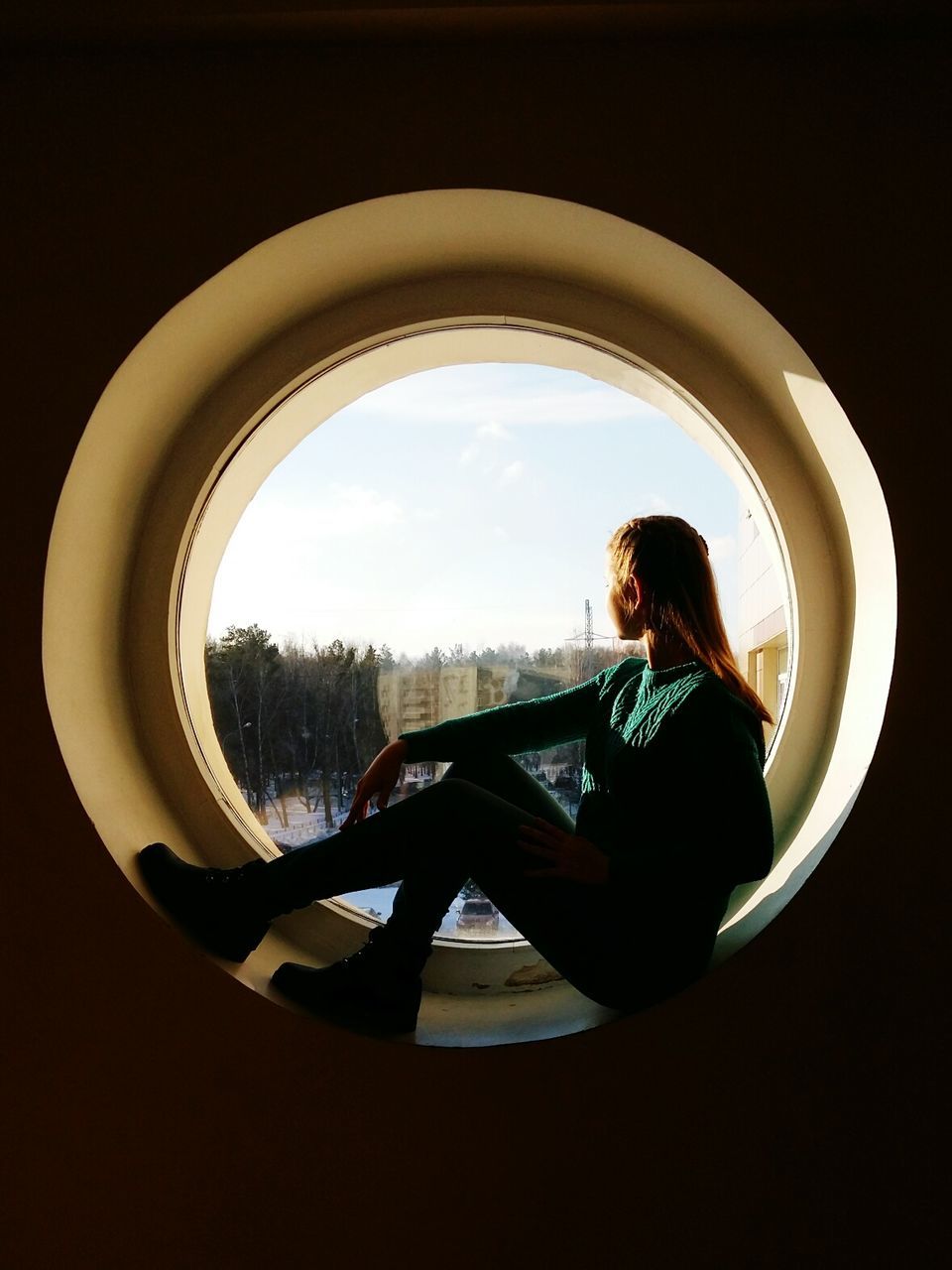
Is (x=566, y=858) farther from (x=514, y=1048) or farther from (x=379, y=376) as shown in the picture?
(x=379, y=376)

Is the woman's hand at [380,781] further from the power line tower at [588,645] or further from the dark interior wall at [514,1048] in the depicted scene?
the power line tower at [588,645]

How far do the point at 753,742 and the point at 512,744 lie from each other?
363 mm

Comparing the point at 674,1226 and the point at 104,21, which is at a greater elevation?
the point at 104,21

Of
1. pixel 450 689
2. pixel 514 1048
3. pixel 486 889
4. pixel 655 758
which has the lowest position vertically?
pixel 514 1048

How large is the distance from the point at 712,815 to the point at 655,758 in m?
0.12

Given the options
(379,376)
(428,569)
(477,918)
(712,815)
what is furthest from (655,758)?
(379,376)

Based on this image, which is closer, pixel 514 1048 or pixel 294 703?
pixel 514 1048

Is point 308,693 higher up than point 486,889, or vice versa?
point 308,693

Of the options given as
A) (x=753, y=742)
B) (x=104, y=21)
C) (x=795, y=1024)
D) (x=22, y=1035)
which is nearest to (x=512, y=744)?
(x=753, y=742)

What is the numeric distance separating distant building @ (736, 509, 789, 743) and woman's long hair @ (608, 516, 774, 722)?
0.23 m

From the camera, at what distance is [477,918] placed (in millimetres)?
1552

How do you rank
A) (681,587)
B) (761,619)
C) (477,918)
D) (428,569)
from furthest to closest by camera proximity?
(761,619), (428,569), (477,918), (681,587)

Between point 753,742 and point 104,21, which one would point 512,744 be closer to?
point 753,742

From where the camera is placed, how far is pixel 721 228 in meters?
1.11
